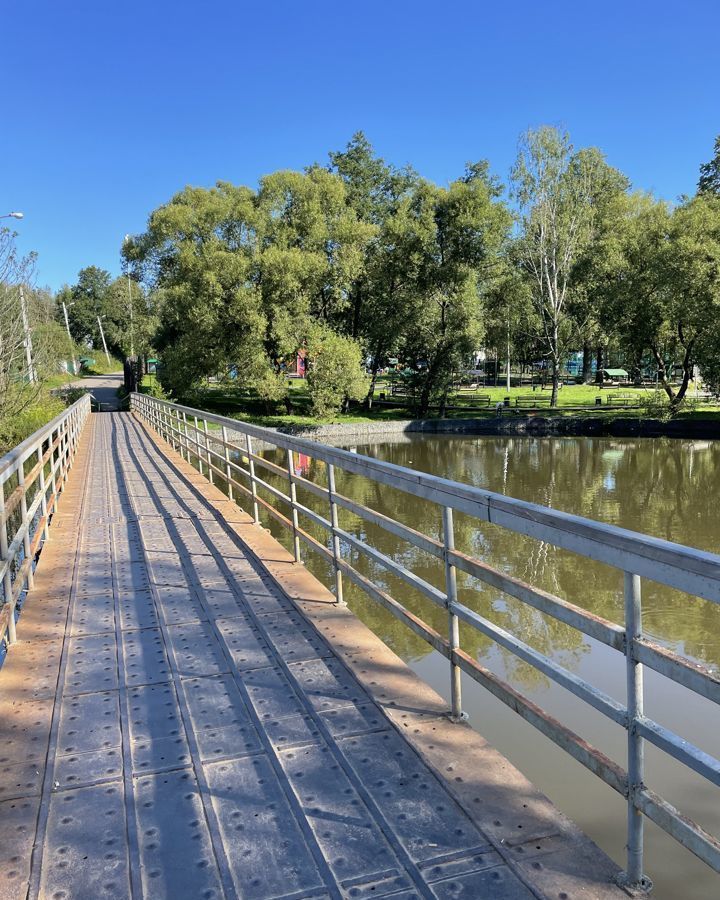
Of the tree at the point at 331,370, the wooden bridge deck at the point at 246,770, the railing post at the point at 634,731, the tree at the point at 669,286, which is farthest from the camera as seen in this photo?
the tree at the point at 331,370

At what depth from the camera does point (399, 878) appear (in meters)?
2.20

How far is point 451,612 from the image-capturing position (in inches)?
123

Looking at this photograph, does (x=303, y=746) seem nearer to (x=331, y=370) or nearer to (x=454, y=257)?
(x=331, y=370)

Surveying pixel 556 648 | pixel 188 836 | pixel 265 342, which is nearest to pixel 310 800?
pixel 188 836

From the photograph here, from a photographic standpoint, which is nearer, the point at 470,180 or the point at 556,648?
the point at 556,648

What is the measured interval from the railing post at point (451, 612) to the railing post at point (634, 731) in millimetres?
1056

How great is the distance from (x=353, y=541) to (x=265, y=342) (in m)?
30.2

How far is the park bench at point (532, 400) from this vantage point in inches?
1575

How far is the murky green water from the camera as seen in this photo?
16.5 ft

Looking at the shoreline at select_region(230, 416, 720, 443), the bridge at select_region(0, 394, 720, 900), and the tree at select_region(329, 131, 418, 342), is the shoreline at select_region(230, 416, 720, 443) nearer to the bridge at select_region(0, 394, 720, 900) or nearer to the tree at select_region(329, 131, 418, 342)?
the tree at select_region(329, 131, 418, 342)

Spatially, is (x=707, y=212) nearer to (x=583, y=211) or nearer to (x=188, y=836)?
(x=583, y=211)

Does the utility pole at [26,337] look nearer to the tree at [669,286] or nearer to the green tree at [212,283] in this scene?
the green tree at [212,283]

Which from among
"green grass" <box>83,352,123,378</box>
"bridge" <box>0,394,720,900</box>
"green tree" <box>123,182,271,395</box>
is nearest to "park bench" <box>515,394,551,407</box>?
"green tree" <box>123,182,271,395</box>

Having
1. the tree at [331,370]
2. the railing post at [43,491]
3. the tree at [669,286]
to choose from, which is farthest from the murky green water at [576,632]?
the tree at [331,370]
